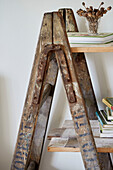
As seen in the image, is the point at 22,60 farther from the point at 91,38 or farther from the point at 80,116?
the point at 80,116

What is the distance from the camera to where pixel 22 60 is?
143cm

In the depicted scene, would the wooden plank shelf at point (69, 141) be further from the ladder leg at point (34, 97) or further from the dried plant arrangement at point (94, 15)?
the dried plant arrangement at point (94, 15)

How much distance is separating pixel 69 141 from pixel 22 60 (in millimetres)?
611

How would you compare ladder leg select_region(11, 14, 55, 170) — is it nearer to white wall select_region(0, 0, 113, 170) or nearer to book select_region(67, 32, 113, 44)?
book select_region(67, 32, 113, 44)

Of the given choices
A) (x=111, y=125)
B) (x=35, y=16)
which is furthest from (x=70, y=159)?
(x=35, y=16)

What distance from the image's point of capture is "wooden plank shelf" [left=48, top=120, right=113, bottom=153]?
1.00 meters

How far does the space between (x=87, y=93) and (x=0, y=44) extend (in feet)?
2.04

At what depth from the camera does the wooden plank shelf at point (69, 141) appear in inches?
39.4

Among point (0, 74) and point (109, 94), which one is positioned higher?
point (0, 74)

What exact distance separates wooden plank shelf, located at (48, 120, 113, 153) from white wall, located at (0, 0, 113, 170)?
26cm

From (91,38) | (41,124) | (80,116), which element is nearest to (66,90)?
(80,116)

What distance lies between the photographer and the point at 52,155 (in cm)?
149

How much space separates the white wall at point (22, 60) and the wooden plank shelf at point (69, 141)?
10.2 inches

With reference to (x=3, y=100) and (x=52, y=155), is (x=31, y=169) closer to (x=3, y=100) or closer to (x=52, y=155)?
(x=52, y=155)
